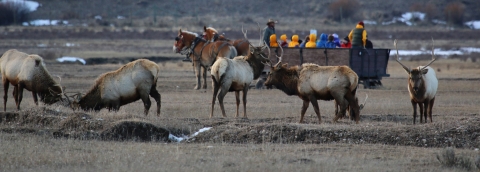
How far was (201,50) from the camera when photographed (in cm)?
2477

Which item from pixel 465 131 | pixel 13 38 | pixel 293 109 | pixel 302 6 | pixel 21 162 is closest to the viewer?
pixel 21 162

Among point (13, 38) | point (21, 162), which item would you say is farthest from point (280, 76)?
point (13, 38)

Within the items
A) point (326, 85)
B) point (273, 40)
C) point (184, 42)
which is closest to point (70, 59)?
point (184, 42)

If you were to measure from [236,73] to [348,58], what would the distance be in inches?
248

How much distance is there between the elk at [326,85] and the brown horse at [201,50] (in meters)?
7.86

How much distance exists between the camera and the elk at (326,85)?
Answer: 14.6 m

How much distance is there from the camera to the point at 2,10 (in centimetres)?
7656

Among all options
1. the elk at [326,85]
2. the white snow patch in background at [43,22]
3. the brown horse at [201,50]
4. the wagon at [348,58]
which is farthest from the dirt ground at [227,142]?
the white snow patch in background at [43,22]

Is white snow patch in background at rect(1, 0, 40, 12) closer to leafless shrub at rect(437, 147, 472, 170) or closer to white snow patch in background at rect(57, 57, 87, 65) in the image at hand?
white snow patch in background at rect(57, 57, 87, 65)

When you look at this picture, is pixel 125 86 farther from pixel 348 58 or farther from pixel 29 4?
pixel 29 4

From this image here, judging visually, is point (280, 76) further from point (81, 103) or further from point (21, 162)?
point (21, 162)

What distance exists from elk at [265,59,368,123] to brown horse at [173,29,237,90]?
7.86 m

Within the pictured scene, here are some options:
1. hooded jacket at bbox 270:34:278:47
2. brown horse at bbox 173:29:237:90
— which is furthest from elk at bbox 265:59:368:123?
brown horse at bbox 173:29:237:90

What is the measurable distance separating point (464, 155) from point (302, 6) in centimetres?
8280
